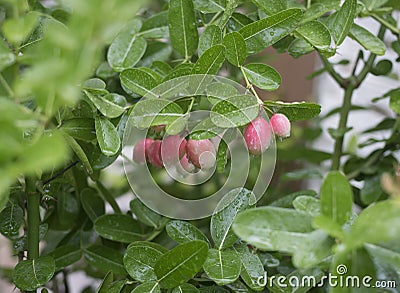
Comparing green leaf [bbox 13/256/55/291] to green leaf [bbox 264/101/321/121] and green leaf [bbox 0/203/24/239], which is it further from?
green leaf [bbox 264/101/321/121]

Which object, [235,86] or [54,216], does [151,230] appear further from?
[235,86]

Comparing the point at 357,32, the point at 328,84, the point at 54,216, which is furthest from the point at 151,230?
the point at 328,84

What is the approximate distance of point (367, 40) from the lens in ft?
2.08

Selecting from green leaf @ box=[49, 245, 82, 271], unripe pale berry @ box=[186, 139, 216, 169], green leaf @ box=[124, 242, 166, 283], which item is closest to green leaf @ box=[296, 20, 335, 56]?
unripe pale berry @ box=[186, 139, 216, 169]

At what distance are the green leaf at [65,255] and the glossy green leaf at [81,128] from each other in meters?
0.17

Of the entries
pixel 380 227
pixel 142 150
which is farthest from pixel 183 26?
pixel 380 227

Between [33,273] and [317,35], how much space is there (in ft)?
1.17

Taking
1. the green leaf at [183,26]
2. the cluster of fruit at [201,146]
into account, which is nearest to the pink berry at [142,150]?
the cluster of fruit at [201,146]

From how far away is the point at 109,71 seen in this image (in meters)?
0.69

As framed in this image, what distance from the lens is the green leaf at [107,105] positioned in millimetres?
524

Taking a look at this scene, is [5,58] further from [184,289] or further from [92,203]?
[92,203]

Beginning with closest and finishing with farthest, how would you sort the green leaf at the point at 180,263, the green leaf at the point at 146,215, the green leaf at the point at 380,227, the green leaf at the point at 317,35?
the green leaf at the point at 380,227
the green leaf at the point at 180,263
the green leaf at the point at 317,35
the green leaf at the point at 146,215

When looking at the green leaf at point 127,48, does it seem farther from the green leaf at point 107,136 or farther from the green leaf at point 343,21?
the green leaf at point 343,21

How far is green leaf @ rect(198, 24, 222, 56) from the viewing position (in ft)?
1.76
